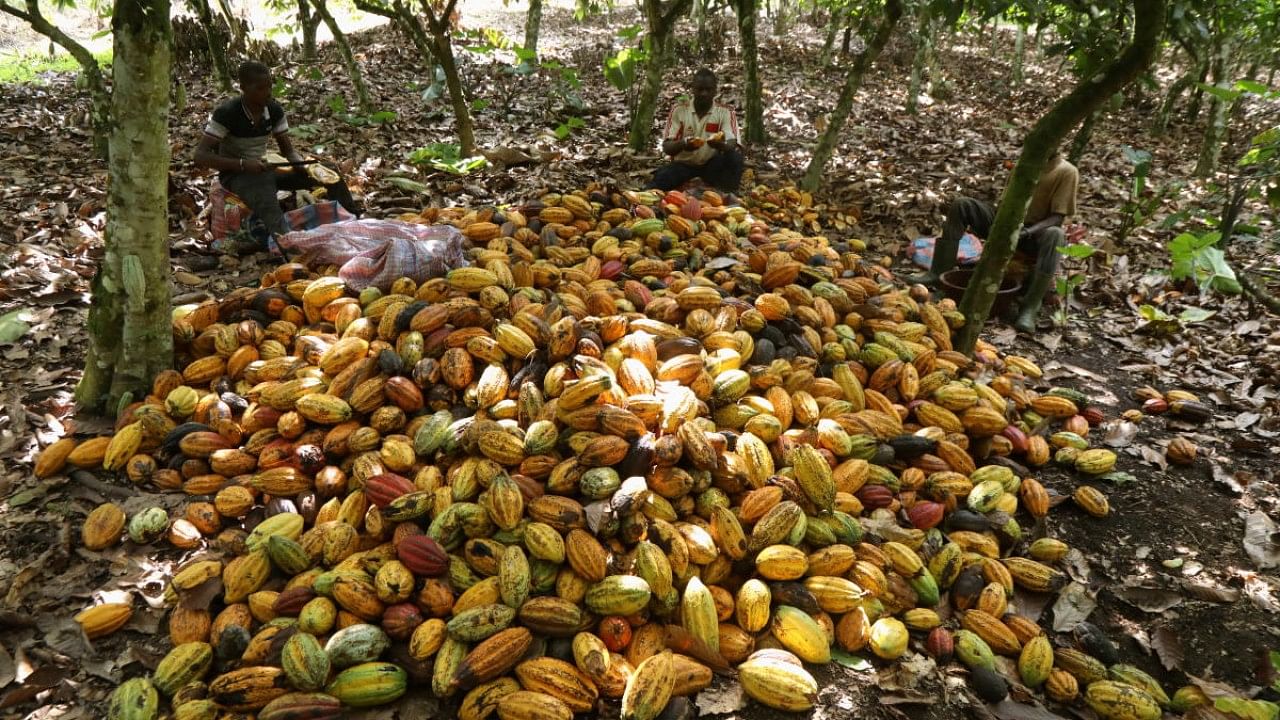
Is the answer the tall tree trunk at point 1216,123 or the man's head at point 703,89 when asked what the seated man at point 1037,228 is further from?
the tall tree trunk at point 1216,123

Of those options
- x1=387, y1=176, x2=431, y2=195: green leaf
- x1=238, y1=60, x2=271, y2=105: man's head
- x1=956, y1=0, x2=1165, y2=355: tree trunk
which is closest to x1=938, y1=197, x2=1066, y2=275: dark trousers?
x1=956, y1=0, x2=1165, y2=355: tree trunk

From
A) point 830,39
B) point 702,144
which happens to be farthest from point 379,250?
point 830,39

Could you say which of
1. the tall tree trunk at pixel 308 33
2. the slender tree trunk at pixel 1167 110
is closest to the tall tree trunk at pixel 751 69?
the slender tree trunk at pixel 1167 110

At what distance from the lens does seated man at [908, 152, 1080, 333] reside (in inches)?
172

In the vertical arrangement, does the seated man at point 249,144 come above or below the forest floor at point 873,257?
above

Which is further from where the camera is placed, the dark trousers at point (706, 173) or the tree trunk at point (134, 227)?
the dark trousers at point (706, 173)

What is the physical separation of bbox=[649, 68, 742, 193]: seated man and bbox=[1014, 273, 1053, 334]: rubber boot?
2383 mm

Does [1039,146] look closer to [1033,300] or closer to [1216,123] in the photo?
[1033,300]

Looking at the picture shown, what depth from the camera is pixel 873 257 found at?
16.9ft

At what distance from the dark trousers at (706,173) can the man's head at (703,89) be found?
44cm

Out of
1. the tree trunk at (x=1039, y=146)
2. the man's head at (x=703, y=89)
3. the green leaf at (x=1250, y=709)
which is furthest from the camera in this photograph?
the man's head at (x=703, y=89)

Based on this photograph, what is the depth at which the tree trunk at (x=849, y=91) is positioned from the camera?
16.3ft

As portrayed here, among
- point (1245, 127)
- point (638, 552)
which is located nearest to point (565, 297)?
point (638, 552)

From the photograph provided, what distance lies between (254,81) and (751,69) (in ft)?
14.8
